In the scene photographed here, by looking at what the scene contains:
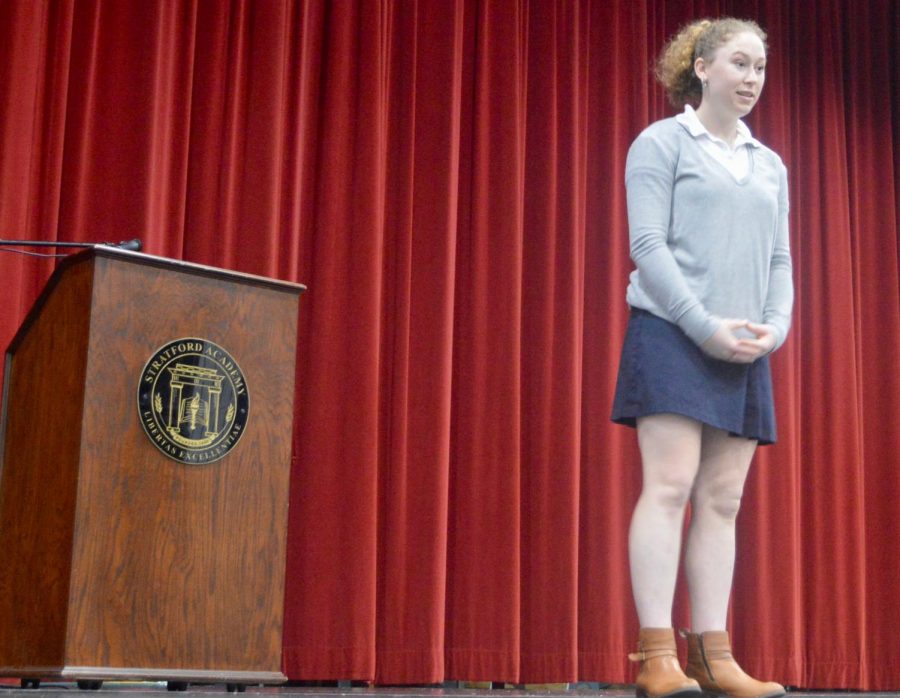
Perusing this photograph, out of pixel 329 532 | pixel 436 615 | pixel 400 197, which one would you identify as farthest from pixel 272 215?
pixel 436 615

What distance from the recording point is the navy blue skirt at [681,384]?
2166 millimetres

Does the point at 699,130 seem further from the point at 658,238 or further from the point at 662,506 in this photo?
the point at 662,506

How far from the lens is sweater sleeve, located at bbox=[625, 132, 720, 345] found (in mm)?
2145

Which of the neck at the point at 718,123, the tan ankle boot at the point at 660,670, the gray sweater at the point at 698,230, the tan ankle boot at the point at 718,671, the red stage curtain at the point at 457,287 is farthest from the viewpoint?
the red stage curtain at the point at 457,287

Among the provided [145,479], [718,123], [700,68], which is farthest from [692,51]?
[145,479]

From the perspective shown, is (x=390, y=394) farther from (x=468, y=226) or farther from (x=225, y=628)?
(x=225, y=628)

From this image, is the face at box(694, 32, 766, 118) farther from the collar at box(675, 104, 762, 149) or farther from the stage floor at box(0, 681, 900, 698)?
the stage floor at box(0, 681, 900, 698)

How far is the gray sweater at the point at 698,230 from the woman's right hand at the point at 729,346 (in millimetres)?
48

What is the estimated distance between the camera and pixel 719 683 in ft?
7.06

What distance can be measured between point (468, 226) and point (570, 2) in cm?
87

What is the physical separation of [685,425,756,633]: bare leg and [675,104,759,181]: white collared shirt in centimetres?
49

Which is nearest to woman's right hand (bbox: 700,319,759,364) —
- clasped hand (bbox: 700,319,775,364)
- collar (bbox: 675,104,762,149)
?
clasped hand (bbox: 700,319,775,364)

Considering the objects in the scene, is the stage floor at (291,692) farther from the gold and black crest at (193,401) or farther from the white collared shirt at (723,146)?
the white collared shirt at (723,146)

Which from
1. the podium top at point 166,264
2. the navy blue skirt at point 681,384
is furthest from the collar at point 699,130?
the podium top at point 166,264
